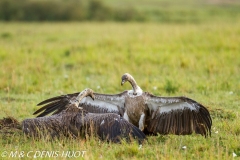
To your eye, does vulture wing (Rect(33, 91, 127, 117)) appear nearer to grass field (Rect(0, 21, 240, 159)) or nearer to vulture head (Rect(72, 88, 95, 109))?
vulture head (Rect(72, 88, 95, 109))

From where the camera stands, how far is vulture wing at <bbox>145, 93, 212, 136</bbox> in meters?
6.65

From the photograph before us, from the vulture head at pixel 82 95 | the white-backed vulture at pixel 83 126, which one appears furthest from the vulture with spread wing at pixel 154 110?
the white-backed vulture at pixel 83 126

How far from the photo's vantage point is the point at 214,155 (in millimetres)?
5816

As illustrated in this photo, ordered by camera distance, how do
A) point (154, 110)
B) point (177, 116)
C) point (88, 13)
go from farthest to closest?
point (88, 13), point (154, 110), point (177, 116)

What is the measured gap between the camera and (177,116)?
6863 mm

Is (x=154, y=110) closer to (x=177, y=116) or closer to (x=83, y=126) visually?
(x=177, y=116)

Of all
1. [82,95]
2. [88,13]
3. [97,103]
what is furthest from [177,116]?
[88,13]

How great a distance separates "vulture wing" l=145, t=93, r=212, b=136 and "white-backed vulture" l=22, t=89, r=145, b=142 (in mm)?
629

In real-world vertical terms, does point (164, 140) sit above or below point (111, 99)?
below

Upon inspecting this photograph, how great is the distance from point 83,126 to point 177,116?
1.29 m

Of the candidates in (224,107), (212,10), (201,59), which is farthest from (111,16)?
(224,107)

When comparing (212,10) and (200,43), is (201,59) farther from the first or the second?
(212,10)

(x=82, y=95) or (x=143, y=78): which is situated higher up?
(x=82, y=95)

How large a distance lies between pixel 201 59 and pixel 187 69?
1.07 m
